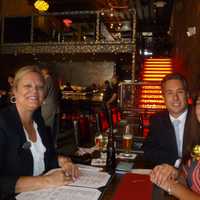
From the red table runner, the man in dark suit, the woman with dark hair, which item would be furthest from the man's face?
the red table runner

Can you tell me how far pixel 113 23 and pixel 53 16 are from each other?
2101 millimetres

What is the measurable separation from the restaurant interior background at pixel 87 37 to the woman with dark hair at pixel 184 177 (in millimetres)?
5071

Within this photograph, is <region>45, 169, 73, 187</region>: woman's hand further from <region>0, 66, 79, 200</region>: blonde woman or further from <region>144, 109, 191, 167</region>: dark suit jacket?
<region>144, 109, 191, 167</region>: dark suit jacket

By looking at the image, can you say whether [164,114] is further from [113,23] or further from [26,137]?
[113,23]

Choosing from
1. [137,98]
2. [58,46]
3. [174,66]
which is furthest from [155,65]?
[137,98]

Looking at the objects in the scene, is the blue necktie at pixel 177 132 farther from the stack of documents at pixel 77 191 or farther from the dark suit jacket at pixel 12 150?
the dark suit jacket at pixel 12 150

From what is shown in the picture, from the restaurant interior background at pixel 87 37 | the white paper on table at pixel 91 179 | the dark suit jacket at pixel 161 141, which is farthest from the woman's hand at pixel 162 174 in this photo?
the restaurant interior background at pixel 87 37

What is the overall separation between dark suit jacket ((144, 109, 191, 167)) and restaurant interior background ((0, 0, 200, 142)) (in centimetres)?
436

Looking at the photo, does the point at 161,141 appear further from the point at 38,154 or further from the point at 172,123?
the point at 38,154

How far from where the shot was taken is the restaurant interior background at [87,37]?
9.52 metres

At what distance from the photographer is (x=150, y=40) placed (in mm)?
16906

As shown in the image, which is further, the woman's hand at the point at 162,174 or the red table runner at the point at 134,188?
the woman's hand at the point at 162,174

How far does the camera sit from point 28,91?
6.15ft

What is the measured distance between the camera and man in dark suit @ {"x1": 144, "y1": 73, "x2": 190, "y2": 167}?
2.43 metres
